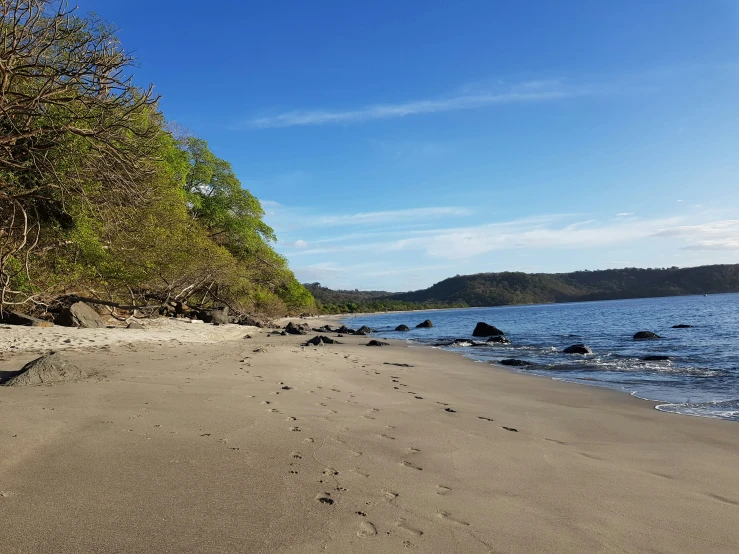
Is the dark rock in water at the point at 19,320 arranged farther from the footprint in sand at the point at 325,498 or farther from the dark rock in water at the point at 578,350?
the dark rock in water at the point at 578,350

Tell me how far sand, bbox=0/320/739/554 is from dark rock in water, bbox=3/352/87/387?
1.02 feet

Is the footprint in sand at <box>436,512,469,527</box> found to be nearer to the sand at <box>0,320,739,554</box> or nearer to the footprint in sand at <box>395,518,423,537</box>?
the sand at <box>0,320,739,554</box>

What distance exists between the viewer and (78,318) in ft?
48.9

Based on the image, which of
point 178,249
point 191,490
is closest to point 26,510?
point 191,490

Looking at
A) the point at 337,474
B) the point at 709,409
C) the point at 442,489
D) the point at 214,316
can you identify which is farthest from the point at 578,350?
the point at 214,316

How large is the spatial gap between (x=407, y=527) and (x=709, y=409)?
7.42 m

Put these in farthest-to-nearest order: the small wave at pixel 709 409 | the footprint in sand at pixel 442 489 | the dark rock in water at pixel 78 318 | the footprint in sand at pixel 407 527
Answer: the dark rock in water at pixel 78 318 < the small wave at pixel 709 409 < the footprint in sand at pixel 442 489 < the footprint in sand at pixel 407 527

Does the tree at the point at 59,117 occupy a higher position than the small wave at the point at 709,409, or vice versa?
the tree at the point at 59,117

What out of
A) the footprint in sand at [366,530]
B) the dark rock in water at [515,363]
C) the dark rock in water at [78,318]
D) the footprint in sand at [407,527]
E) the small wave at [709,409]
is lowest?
the dark rock in water at [515,363]

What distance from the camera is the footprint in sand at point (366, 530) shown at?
2820 millimetres

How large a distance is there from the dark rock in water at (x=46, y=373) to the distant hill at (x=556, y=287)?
101 metres

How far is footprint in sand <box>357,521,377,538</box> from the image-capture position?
111 inches

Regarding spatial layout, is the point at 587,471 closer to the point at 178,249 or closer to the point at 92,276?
the point at 92,276

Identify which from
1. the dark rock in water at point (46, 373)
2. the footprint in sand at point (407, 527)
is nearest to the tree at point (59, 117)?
the dark rock in water at point (46, 373)
